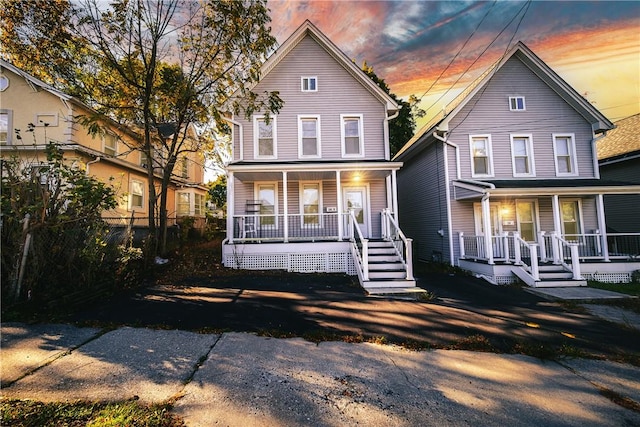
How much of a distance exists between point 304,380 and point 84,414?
6.90 feet

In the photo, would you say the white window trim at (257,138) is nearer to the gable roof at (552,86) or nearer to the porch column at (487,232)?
the gable roof at (552,86)

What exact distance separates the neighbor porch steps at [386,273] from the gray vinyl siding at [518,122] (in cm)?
623

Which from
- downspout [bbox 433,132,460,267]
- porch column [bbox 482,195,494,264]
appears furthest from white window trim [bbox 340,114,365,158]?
porch column [bbox 482,195,494,264]

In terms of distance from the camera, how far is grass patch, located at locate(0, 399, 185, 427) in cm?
239

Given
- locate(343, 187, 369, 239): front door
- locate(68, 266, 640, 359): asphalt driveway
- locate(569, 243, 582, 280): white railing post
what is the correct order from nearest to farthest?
locate(68, 266, 640, 359): asphalt driveway
locate(569, 243, 582, 280): white railing post
locate(343, 187, 369, 239): front door

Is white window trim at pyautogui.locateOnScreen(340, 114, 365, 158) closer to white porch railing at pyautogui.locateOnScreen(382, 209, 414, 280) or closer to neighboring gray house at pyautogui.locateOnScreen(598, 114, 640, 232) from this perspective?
white porch railing at pyautogui.locateOnScreen(382, 209, 414, 280)

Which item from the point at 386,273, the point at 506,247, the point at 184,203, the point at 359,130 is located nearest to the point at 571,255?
the point at 506,247

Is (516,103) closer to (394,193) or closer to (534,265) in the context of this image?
(394,193)

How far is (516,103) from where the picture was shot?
1274 cm

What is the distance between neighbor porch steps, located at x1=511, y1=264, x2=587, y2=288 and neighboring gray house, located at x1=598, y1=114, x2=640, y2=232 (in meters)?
6.30

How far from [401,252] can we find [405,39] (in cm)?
1004

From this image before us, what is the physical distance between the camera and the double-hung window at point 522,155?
1253 centimetres

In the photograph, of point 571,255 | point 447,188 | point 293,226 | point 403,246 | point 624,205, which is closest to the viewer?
point 403,246

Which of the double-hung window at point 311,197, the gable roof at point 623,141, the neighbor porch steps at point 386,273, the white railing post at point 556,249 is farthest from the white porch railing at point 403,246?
the gable roof at point 623,141
